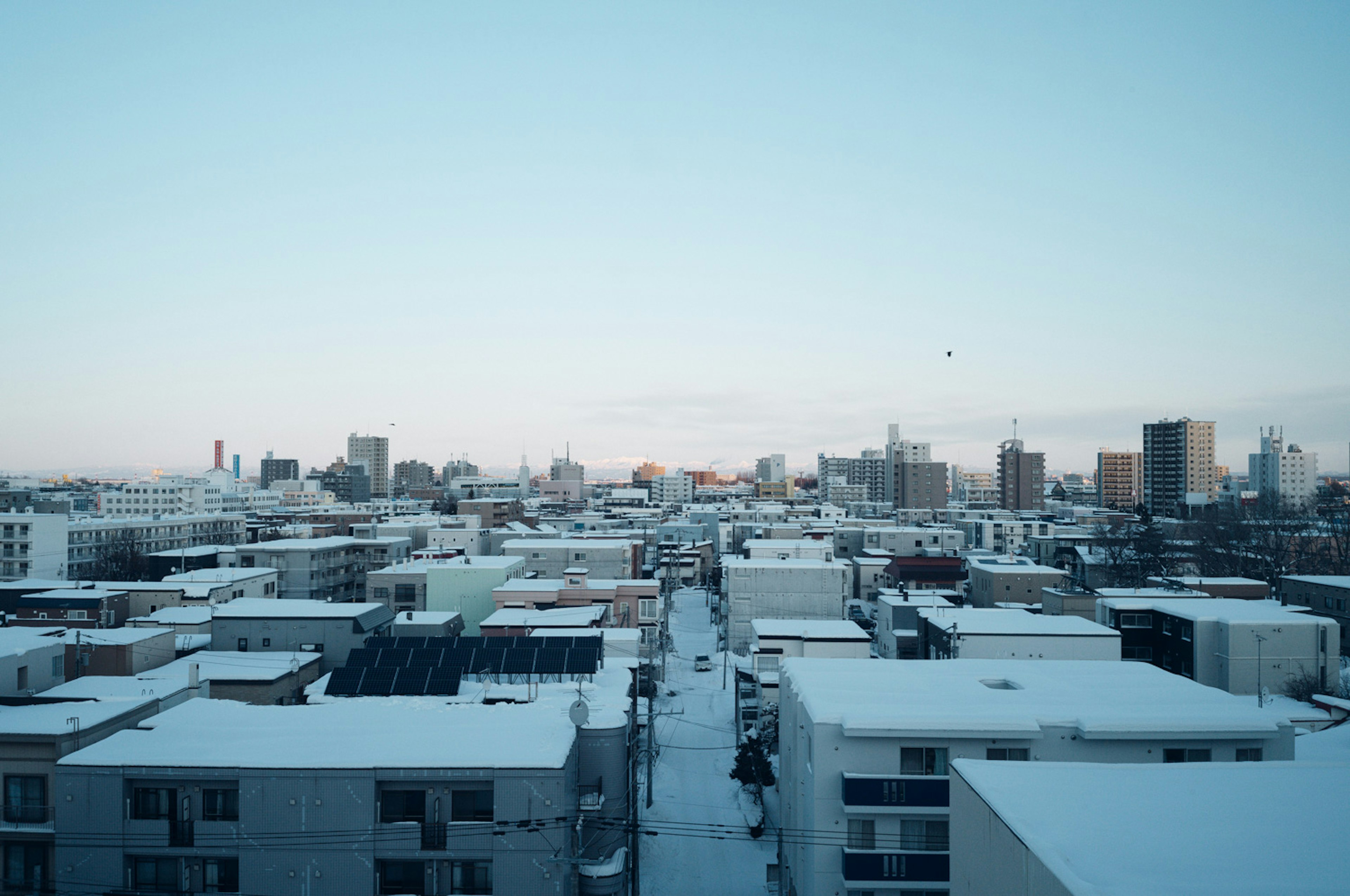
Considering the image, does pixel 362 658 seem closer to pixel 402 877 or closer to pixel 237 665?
pixel 237 665

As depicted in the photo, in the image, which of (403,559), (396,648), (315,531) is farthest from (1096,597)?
(315,531)

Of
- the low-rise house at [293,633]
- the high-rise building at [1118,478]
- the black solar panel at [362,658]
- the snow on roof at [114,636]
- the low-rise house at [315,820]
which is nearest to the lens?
the low-rise house at [315,820]

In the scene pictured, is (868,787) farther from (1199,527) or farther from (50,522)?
(1199,527)

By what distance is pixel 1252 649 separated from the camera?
57.4 feet

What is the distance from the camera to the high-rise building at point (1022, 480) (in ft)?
239

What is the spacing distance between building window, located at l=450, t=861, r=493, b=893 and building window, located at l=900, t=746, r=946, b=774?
14.6ft

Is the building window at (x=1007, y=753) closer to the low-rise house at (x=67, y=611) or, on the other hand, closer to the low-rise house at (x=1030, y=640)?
the low-rise house at (x=1030, y=640)

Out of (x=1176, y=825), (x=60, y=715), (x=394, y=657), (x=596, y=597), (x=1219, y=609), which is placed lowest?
(x=596, y=597)

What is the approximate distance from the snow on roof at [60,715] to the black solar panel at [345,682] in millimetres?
2386

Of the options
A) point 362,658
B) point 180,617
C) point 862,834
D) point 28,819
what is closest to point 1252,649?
point 862,834

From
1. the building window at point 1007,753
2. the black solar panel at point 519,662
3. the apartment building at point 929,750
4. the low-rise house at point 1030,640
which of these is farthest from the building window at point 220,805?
the low-rise house at point 1030,640

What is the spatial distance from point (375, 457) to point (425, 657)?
99.8 m

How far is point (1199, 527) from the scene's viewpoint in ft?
134

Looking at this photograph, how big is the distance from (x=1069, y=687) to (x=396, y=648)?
407 inches
